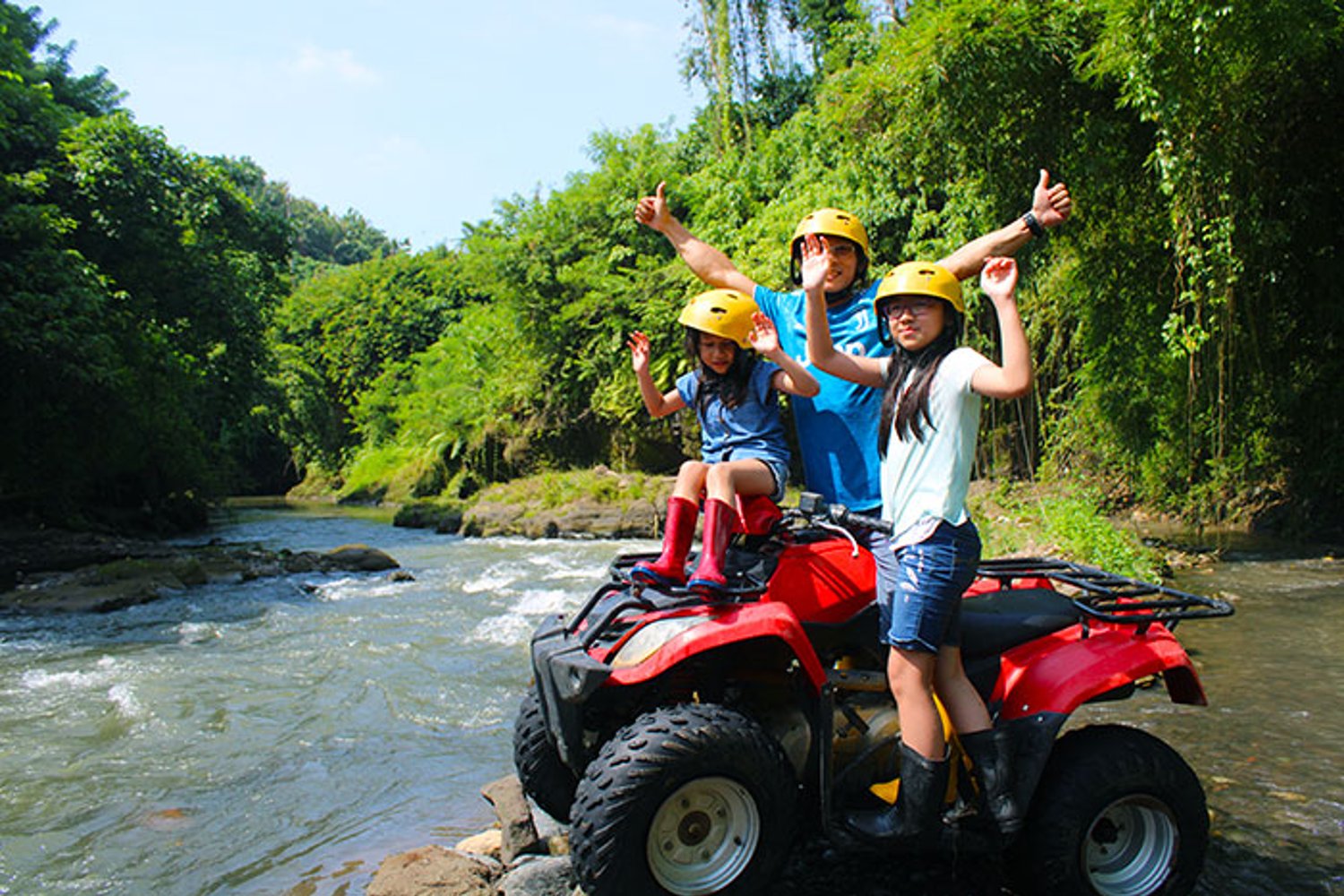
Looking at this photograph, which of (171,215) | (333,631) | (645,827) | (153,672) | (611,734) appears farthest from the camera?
(171,215)

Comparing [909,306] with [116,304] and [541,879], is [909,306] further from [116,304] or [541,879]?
[116,304]

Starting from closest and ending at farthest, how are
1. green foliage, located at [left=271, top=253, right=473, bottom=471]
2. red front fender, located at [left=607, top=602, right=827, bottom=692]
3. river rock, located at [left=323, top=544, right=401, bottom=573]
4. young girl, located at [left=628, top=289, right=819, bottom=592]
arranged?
red front fender, located at [left=607, top=602, right=827, bottom=692] → young girl, located at [left=628, top=289, right=819, bottom=592] → river rock, located at [left=323, top=544, right=401, bottom=573] → green foliage, located at [left=271, top=253, right=473, bottom=471]

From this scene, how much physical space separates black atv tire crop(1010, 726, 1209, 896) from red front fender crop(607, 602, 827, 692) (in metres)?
0.81

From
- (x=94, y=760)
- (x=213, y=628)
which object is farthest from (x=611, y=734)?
(x=213, y=628)

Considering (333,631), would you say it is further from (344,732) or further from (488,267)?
(488,267)

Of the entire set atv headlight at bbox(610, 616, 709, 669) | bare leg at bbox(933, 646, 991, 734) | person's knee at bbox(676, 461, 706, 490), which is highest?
person's knee at bbox(676, 461, 706, 490)

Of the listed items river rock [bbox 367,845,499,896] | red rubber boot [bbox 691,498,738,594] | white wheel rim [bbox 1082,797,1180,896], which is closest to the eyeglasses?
red rubber boot [bbox 691,498,738,594]

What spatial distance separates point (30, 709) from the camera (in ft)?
22.6

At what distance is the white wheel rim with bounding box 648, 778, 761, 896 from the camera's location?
285 cm

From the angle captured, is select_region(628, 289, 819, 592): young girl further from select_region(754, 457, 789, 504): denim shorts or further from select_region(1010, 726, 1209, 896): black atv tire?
select_region(1010, 726, 1209, 896): black atv tire

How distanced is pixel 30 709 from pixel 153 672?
3.55ft

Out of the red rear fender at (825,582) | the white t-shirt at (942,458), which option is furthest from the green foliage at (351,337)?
the white t-shirt at (942,458)

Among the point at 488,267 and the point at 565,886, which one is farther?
the point at 488,267

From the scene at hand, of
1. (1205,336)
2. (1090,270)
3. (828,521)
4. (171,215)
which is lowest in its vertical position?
(828,521)
